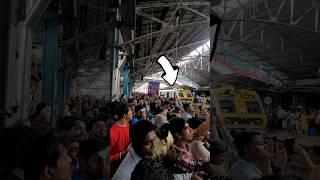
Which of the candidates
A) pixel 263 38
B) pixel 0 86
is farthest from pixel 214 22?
pixel 0 86

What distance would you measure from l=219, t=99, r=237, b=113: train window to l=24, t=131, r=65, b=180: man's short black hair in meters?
0.90

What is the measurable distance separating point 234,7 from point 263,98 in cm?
37

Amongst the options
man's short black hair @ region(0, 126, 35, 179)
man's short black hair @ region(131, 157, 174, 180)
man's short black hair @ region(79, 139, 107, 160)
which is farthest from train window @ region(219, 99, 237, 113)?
man's short black hair @ region(79, 139, 107, 160)

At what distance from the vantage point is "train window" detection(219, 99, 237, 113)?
4.79 feet

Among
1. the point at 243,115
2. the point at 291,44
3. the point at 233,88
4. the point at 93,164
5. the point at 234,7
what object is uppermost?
the point at 234,7

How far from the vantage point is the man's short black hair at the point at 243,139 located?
4.68 ft

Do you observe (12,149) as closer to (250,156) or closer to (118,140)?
(250,156)

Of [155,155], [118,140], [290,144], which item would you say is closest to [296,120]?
[290,144]

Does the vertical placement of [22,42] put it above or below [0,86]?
above

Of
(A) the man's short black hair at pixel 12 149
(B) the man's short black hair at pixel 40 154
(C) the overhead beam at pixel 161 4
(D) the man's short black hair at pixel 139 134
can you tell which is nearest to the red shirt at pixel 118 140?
(D) the man's short black hair at pixel 139 134

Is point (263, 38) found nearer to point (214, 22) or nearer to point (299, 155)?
point (214, 22)

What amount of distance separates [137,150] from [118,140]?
57.1 inches

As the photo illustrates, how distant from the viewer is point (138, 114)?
7.23 metres

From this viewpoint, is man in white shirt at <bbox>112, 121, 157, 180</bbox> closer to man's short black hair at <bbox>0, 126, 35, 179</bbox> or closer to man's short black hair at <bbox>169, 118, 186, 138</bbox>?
man's short black hair at <bbox>0, 126, 35, 179</bbox>
